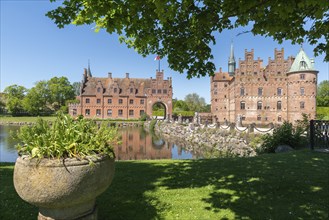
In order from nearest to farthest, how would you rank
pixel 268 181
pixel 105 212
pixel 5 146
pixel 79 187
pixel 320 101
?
pixel 79 187
pixel 105 212
pixel 268 181
pixel 5 146
pixel 320 101

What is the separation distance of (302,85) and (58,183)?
4215cm

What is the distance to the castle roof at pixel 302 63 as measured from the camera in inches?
1453

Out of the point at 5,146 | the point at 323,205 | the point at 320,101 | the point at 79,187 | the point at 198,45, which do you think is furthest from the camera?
the point at 320,101

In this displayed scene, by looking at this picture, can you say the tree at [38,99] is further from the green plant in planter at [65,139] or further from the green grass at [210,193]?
the green plant in planter at [65,139]

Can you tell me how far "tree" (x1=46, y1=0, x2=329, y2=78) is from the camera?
13.5ft

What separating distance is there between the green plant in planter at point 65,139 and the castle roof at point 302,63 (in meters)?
41.1

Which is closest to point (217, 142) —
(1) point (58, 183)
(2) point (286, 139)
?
(2) point (286, 139)

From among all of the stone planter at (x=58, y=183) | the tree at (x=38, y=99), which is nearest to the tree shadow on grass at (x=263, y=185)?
the stone planter at (x=58, y=183)

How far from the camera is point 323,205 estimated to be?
4.23m

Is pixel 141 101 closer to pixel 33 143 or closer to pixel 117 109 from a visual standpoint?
pixel 117 109

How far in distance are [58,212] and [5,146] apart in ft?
64.2

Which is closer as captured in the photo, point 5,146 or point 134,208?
point 134,208

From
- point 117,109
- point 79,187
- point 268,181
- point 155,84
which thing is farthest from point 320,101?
point 79,187

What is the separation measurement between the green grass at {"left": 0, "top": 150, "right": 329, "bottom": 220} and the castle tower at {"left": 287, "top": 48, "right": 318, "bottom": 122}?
3523 cm
